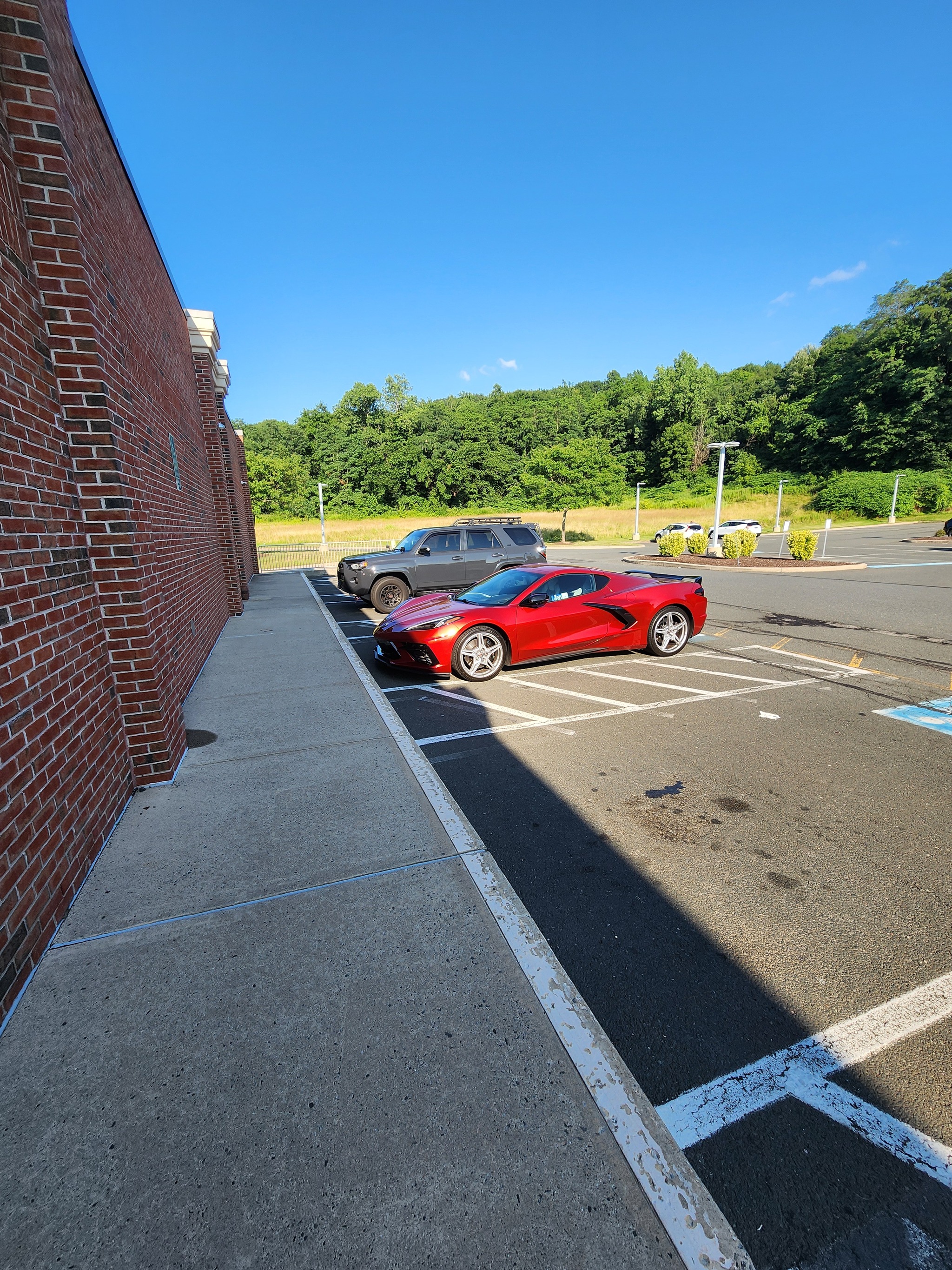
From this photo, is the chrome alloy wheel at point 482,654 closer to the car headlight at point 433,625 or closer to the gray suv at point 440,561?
the car headlight at point 433,625

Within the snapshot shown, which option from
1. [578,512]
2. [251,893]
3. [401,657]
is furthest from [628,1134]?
[578,512]

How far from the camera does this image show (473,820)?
3760 mm

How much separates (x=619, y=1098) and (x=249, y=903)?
6.28ft

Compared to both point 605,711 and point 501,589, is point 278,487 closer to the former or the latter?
point 501,589

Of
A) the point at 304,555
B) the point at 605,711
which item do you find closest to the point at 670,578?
the point at 605,711

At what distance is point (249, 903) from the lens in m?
2.90

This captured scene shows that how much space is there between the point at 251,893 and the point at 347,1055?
1176 millimetres

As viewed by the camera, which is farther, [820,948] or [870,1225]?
[820,948]

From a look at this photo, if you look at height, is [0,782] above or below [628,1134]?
above

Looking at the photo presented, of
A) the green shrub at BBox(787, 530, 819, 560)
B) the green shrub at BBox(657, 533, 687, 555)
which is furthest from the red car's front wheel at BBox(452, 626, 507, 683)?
the green shrub at BBox(657, 533, 687, 555)

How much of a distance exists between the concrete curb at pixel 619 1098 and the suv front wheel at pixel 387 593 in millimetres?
9550

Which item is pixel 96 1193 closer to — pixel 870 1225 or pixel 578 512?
pixel 870 1225

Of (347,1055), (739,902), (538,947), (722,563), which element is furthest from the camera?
(722,563)

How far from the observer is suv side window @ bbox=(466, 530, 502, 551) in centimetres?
1282
